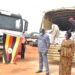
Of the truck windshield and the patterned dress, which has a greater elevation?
the truck windshield

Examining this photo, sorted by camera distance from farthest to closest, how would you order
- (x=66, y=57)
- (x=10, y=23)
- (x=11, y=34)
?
(x=10, y=23) < (x=11, y=34) < (x=66, y=57)

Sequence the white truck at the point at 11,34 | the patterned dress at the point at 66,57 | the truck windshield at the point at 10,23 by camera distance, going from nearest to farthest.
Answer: the patterned dress at the point at 66,57 → the white truck at the point at 11,34 → the truck windshield at the point at 10,23

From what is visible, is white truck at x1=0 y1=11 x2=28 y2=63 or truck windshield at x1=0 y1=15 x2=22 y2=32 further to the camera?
truck windshield at x1=0 y1=15 x2=22 y2=32

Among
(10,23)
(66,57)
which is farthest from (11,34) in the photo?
(66,57)

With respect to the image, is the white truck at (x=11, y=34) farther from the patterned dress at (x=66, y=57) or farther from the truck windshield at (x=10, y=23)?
the patterned dress at (x=66, y=57)

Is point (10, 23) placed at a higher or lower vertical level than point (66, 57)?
higher

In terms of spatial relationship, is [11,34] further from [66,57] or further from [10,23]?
[66,57]

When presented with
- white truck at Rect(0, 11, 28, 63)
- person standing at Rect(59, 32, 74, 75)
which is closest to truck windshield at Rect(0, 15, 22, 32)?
white truck at Rect(0, 11, 28, 63)

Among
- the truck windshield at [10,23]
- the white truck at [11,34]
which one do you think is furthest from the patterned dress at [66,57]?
the truck windshield at [10,23]

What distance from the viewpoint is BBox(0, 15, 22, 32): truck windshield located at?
16.0 meters

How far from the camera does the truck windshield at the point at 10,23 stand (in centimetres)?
1599

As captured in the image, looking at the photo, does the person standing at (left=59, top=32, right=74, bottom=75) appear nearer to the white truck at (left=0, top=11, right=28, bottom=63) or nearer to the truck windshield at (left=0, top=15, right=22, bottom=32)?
the white truck at (left=0, top=11, right=28, bottom=63)

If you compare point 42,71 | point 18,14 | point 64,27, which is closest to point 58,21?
point 64,27

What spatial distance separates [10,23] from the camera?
16234mm
